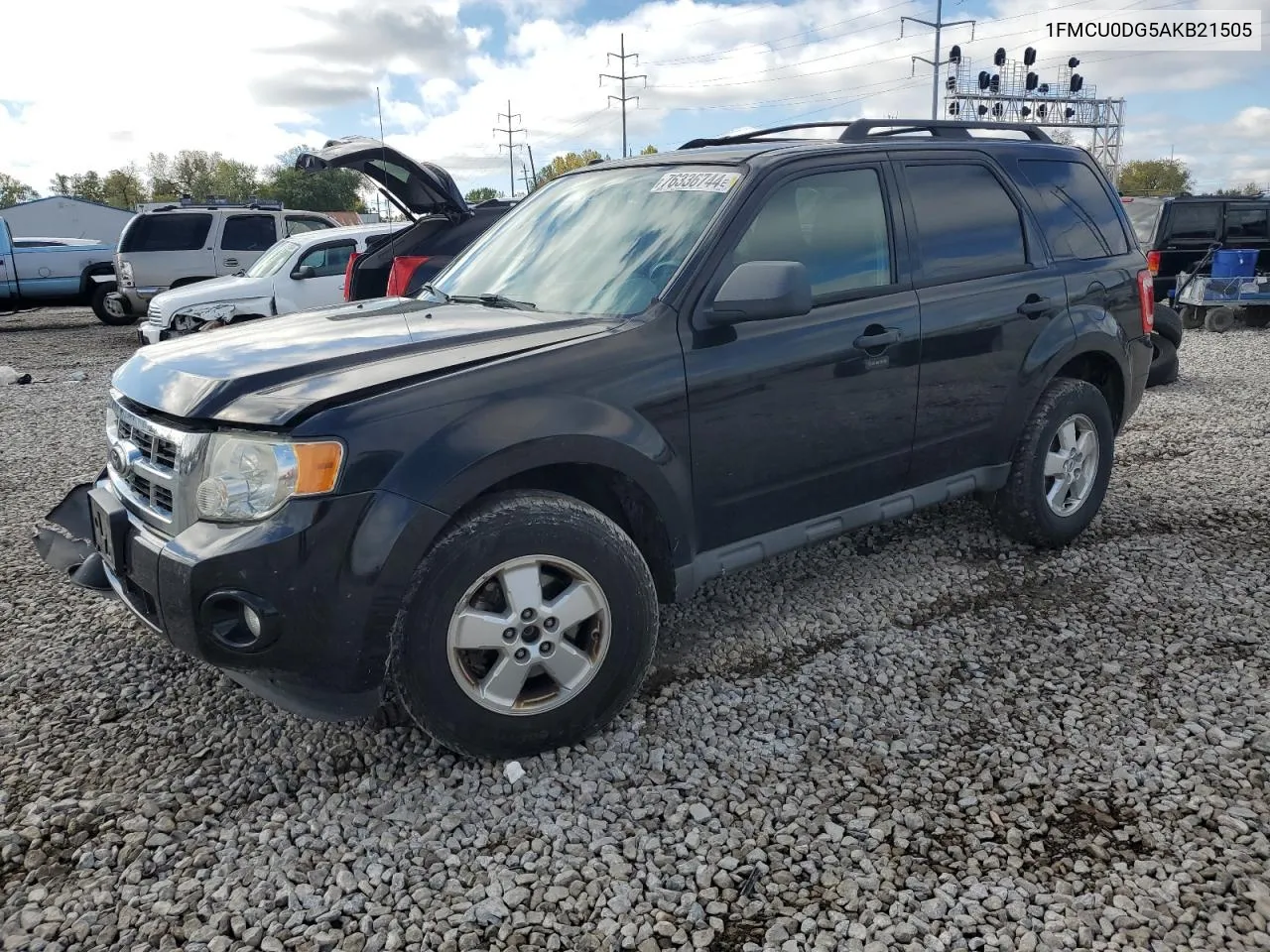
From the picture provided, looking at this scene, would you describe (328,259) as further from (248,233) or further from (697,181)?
(697,181)

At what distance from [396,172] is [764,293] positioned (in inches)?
233

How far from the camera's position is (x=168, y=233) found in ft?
48.6

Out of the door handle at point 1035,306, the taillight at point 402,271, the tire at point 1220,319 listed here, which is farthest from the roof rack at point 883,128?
the tire at point 1220,319

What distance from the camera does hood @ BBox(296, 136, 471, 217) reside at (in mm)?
7219

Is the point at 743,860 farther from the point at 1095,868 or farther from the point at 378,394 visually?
the point at 378,394

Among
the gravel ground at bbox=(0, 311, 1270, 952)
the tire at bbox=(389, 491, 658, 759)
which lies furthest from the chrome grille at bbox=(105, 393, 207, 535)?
the gravel ground at bbox=(0, 311, 1270, 952)

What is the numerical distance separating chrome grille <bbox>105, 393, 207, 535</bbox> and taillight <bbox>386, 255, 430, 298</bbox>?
452 centimetres

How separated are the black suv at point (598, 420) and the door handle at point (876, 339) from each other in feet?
0.04

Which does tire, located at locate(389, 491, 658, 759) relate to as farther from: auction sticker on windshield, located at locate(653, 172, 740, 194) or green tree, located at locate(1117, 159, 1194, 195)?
green tree, located at locate(1117, 159, 1194, 195)

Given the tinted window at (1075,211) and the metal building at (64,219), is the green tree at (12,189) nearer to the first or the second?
the metal building at (64,219)

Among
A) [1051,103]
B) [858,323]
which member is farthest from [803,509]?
[1051,103]

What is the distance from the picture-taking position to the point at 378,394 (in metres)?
2.59

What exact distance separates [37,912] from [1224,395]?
9522mm

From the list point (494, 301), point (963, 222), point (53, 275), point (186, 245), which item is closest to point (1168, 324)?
point (963, 222)
